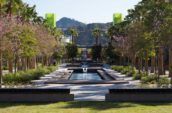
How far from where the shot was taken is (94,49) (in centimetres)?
10519

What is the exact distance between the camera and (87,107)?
17516 mm

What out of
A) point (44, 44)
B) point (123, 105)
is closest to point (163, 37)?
point (123, 105)

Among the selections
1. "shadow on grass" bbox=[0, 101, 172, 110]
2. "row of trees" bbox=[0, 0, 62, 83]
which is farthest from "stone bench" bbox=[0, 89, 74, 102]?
"row of trees" bbox=[0, 0, 62, 83]

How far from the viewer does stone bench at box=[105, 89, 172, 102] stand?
1938 cm

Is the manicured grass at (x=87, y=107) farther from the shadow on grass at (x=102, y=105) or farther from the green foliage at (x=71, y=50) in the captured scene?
the green foliage at (x=71, y=50)

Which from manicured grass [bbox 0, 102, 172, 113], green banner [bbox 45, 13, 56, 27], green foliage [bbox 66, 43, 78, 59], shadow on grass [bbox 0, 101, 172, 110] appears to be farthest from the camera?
green foliage [bbox 66, 43, 78, 59]

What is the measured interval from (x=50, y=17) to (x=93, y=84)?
45991 mm

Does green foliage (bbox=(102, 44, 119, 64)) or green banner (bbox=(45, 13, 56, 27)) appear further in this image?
green foliage (bbox=(102, 44, 119, 64))

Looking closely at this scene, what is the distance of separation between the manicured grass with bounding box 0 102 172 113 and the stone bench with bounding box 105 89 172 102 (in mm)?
855

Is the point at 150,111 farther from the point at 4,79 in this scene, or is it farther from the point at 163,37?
the point at 4,79

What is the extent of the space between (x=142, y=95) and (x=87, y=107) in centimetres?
302

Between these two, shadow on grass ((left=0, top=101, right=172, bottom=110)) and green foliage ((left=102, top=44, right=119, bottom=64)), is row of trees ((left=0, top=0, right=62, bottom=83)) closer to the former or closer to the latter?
shadow on grass ((left=0, top=101, right=172, bottom=110))

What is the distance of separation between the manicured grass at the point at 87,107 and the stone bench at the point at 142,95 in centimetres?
86

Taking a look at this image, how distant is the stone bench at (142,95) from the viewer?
1938 centimetres
